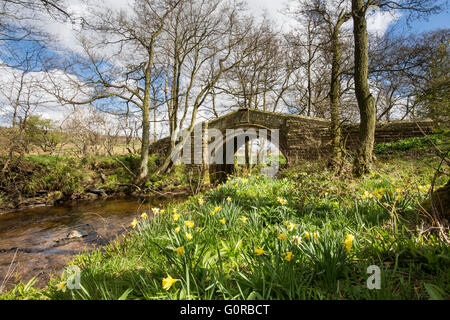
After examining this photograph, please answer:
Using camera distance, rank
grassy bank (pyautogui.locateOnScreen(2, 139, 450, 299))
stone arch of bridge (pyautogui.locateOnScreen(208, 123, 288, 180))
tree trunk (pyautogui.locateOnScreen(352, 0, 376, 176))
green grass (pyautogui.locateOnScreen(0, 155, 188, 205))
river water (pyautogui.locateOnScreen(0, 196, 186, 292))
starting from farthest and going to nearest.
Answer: stone arch of bridge (pyautogui.locateOnScreen(208, 123, 288, 180)) < green grass (pyautogui.locateOnScreen(0, 155, 188, 205)) < tree trunk (pyautogui.locateOnScreen(352, 0, 376, 176)) < river water (pyautogui.locateOnScreen(0, 196, 186, 292)) < grassy bank (pyautogui.locateOnScreen(2, 139, 450, 299))

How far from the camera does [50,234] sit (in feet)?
17.6

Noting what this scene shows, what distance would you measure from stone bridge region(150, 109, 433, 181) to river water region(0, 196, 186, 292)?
503 centimetres

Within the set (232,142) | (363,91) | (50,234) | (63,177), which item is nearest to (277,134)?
(232,142)

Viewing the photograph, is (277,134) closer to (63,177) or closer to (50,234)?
(50,234)

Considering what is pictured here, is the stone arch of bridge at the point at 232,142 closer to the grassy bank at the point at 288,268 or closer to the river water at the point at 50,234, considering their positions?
→ the river water at the point at 50,234

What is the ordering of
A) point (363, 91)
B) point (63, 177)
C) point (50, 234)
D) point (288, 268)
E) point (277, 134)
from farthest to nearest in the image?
1. point (277, 134)
2. point (63, 177)
3. point (363, 91)
4. point (50, 234)
5. point (288, 268)

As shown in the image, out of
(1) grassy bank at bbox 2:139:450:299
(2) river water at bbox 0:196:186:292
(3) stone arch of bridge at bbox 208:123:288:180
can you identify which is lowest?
(2) river water at bbox 0:196:186:292

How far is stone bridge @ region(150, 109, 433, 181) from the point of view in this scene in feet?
30.1

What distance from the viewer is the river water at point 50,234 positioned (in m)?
3.57

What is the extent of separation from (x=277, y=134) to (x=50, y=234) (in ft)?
31.1

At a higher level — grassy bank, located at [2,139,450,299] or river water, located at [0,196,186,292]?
grassy bank, located at [2,139,450,299]

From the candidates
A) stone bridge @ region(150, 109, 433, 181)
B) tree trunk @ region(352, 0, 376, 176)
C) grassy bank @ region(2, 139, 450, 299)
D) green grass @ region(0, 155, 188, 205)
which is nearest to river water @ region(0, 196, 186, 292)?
green grass @ region(0, 155, 188, 205)

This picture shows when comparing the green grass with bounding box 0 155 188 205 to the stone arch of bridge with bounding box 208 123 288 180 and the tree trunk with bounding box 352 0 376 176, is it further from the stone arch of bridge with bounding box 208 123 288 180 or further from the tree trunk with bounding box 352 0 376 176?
the tree trunk with bounding box 352 0 376 176

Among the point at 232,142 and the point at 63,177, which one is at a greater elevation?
the point at 232,142
